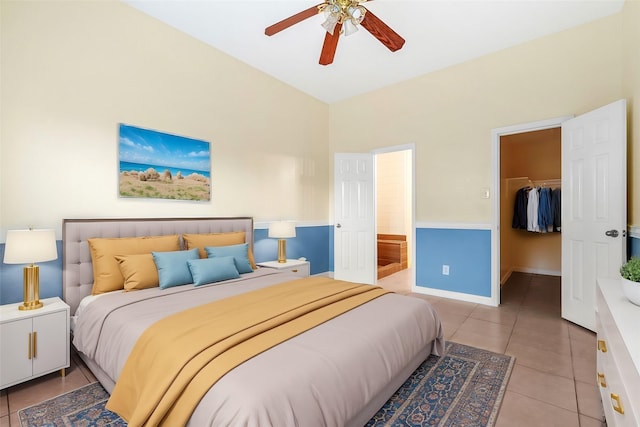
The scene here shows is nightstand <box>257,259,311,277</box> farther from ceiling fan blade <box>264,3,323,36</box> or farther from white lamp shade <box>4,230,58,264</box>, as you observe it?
ceiling fan blade <box>264,3,323,36</box>

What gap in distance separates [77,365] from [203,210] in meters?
1.73

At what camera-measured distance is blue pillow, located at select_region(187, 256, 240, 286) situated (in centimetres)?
255

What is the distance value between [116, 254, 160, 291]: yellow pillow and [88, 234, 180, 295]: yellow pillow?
5 centimetres

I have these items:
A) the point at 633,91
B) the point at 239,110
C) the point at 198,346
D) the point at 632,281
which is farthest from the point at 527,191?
the point at 198,346

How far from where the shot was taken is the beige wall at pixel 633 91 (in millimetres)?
2496

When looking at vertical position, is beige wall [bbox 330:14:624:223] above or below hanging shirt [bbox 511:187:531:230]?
above

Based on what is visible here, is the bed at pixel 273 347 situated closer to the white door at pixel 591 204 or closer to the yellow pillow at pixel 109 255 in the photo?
the yellow pillow at pixel 109 255

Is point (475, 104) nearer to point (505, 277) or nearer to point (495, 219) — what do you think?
point (495, 219)

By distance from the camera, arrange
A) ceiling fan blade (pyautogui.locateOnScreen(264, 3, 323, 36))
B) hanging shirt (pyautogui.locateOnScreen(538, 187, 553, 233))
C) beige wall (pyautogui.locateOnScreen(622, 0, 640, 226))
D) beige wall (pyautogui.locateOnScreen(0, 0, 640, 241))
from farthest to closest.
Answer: hanging shirt (pyautogui.locateOnScreen(538, 187, 553, 233)) < beige wall (pyautogui.locateOnScreen(622, 0, 640, 226)) < beige wall (pyautogui.locateOnScreen(0, 0, 640, 241)) < ceiling fan blade (pyautogui.locateOnScreen(264, 3, 323, 36))

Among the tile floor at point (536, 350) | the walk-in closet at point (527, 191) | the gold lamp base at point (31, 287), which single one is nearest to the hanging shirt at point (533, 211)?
the walk-in closet at point (527, 191)

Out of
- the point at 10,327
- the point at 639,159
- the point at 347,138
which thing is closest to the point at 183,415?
the point at 10,327

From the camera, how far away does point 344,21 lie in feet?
7.25

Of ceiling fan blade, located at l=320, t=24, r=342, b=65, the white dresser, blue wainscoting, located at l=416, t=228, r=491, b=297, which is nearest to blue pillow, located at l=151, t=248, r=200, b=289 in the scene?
ceiling fan blade, located at l=320, t=24, r=342, b=65

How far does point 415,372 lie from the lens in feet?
7.02
